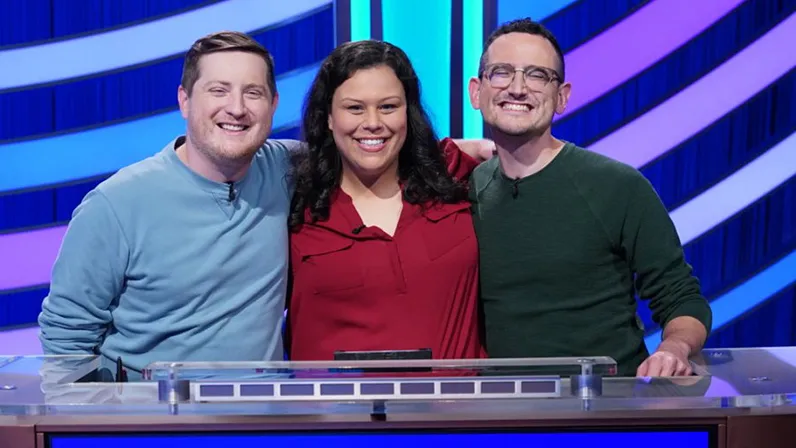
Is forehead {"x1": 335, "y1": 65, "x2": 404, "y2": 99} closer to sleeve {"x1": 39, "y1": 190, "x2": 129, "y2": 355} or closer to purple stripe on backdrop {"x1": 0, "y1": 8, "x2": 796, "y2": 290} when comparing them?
sleeve {"x1": 39, "y1": 190, "x2": 129, "y2": 355}

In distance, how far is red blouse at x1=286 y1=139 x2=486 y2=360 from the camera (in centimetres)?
242

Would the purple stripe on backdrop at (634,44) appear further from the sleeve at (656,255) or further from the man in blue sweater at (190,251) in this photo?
the man in blue sweater at (190,251)

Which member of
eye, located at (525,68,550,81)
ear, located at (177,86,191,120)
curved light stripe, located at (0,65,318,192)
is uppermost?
curved light stripe, located at (0,65,318,192)

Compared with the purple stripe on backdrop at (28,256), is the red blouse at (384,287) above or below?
below

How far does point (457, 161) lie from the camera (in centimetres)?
279

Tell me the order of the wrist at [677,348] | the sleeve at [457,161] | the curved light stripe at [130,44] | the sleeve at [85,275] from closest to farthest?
the wrist at [677,348] → the sleeve at [85,275] → the sleeve at [457,161] → the curved light stripe at [130,44]

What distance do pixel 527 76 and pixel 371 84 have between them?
16.3 inches

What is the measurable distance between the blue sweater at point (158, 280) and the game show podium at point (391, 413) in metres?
0.74

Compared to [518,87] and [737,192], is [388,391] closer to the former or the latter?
[518,87]

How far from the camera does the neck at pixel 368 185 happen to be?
8.69 ft

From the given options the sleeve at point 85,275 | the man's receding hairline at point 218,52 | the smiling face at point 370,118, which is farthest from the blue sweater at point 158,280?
the smiling face at point 370,118

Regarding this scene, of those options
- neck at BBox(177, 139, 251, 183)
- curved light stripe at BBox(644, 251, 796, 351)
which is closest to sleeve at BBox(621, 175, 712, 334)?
neck at BBox(177, 139, 251, 183)

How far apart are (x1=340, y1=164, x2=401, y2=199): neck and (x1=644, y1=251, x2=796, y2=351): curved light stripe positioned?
186 centimetres

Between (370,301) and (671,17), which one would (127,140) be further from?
(671,17)
